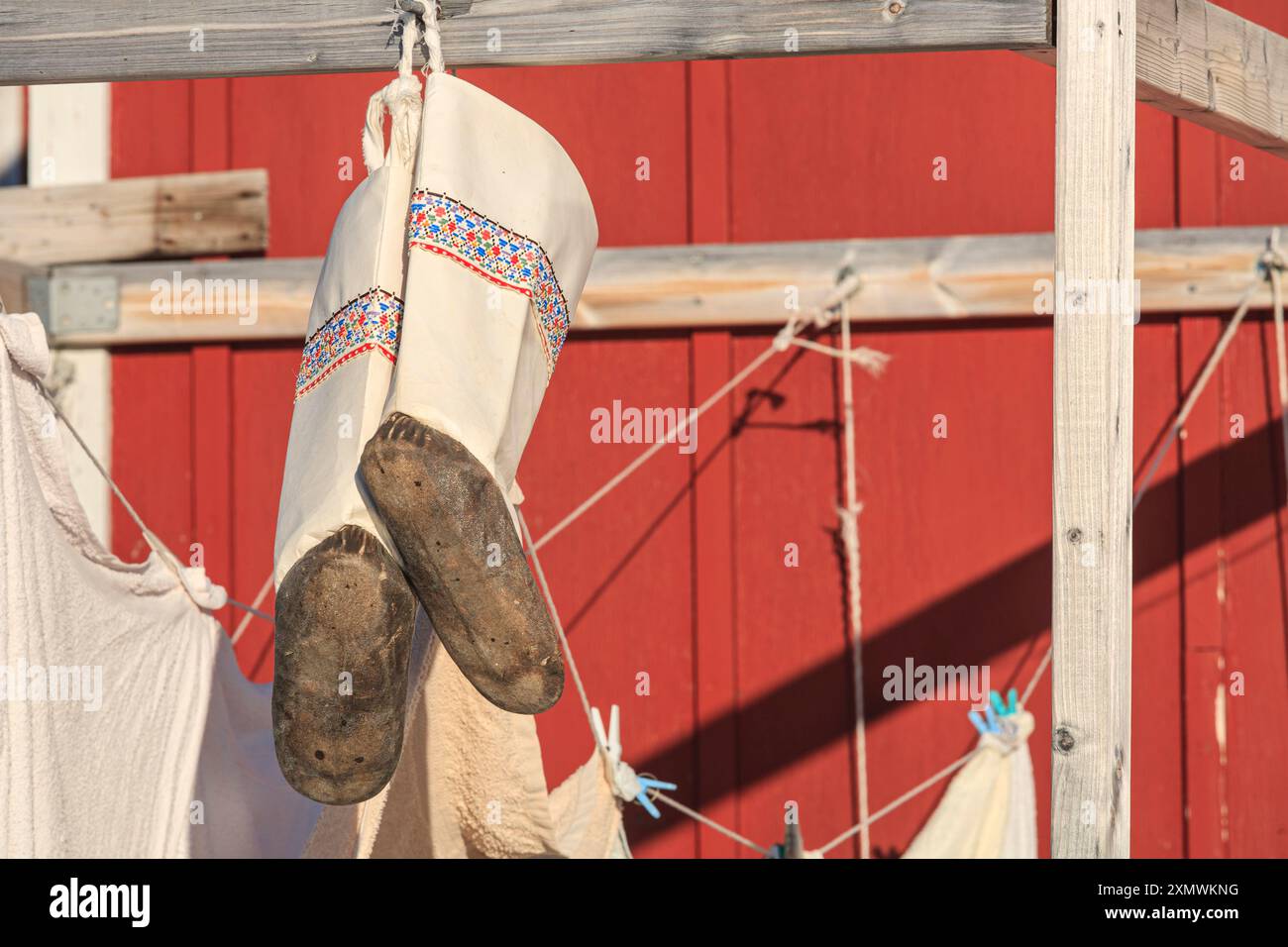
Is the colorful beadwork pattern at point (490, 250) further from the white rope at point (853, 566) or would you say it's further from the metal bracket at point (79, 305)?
the metal bracket at point (79, 305)

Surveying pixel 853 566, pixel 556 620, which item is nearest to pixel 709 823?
pixel 556 620

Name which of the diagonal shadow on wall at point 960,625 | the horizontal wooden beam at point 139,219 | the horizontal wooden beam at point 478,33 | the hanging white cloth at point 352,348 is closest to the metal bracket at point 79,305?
the horizontal wooden beam at point 139,219

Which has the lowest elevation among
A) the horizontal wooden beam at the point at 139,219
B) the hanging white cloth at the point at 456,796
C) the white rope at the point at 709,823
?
the white rope at the point at 709,823

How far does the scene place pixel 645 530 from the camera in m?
3.04

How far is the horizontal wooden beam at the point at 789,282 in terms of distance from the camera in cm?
280

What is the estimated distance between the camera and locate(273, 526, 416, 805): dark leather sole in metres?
1.37

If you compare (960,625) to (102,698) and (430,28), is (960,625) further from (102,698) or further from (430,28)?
(430,28)

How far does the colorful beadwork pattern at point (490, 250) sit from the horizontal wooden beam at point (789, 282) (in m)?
1.31

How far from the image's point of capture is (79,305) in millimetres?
3170

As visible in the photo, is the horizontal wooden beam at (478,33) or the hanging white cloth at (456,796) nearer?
the horizontal wooden beam at (478,33)

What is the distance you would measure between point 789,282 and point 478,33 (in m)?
1.30

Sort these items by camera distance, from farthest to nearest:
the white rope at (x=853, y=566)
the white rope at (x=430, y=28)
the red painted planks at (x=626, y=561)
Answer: the red painted planks at (x=626, y=561) < the white rope at (x=853, y=566) < the white rope at (x=430, y=28)

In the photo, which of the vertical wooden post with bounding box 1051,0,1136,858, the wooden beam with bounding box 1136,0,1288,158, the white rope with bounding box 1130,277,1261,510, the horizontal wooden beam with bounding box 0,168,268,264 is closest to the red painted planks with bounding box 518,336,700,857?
the horizontal wooden beam with bounding box 0,168,268,264
